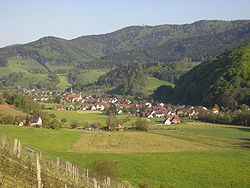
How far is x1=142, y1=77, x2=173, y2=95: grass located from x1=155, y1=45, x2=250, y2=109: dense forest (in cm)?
1740

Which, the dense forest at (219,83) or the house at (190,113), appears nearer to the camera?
the house at (190,113)

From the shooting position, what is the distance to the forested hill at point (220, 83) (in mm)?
100125

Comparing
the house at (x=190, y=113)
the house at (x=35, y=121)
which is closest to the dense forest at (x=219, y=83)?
the house at (x=190, y=113)

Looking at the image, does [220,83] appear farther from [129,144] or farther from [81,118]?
[129,144]

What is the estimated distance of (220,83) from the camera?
11388 cm

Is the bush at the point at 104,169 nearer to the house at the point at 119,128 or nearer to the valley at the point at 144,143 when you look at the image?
the valley at the point at 144,143

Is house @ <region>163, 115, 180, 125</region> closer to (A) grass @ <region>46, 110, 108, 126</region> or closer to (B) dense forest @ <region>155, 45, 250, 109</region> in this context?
(A) grass @ <region>46, 110, 108, 126</region>

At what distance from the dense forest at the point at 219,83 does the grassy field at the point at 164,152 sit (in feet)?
117

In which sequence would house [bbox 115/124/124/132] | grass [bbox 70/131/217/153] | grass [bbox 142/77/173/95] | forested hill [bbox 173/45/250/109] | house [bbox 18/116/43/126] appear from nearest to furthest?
grass [bbox 70/131/217/153], house [bbox 18/116/43/126], house [bbox 115/124/124/132], forested hill [bbox 173/45/250/109], grass [bbox 142/77/173/95]

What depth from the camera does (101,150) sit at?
42812mm

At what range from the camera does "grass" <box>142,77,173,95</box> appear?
6196 inches

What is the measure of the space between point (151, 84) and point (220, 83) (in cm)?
5792

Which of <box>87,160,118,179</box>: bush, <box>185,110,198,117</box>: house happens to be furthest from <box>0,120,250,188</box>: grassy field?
<box>185,110,198,117</box>: house

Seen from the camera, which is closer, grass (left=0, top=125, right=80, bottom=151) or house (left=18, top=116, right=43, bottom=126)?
grass (left=0, top=125, right=80, bottom=151)
